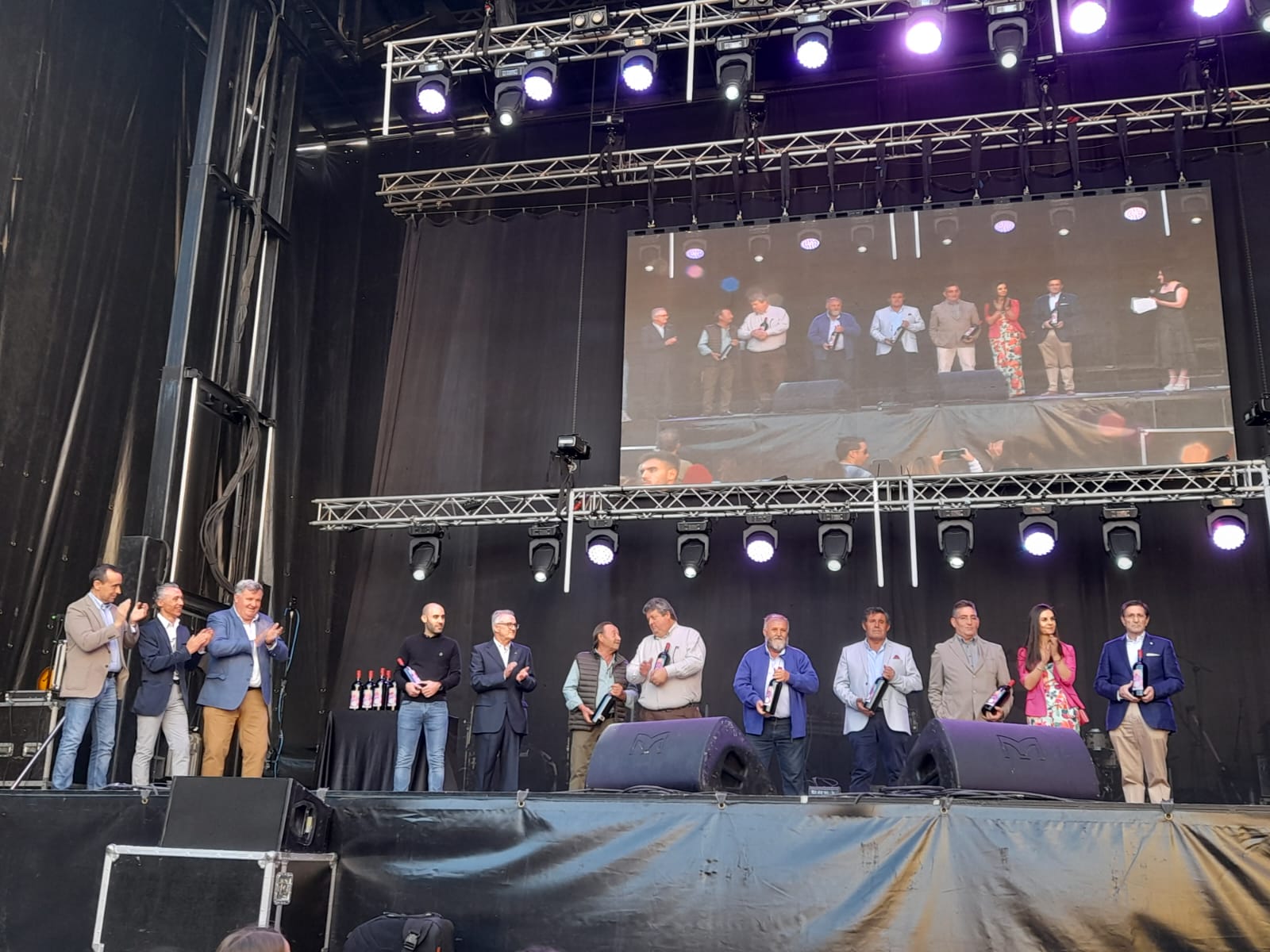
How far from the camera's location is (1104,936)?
12.8 ft

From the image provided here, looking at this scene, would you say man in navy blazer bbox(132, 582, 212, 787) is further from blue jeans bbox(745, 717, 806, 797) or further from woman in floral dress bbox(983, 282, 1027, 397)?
woman in floral dress bbox(983, 282, 1027, 397)

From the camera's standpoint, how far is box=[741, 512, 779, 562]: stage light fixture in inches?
333

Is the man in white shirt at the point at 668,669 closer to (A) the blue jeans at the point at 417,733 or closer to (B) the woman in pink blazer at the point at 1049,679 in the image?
(A) the blue jeans at the point at 417,733

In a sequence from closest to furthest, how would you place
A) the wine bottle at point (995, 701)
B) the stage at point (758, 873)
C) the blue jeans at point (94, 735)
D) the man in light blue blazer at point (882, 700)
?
the stage at point (758, 873), the blue jeans at point (94, 735), the wine bottle at point (995, 701), the man in light blue blazer at point (882, 700)

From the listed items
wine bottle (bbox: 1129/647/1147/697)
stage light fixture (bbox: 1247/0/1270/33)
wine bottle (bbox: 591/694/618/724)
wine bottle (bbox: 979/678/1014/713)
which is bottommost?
wine bottle (bbox: 591/694/618/724)

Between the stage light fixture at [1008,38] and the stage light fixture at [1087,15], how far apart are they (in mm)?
283

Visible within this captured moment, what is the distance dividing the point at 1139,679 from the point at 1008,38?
13.1 feet

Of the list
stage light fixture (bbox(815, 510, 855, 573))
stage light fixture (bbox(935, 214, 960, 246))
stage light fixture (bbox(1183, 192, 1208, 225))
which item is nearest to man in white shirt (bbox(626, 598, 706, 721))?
stage light fixture (bbox(815, 510, 855, 573))

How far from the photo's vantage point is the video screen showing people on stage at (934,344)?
8.55 meters

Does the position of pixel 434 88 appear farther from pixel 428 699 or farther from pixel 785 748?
pixel 785 748

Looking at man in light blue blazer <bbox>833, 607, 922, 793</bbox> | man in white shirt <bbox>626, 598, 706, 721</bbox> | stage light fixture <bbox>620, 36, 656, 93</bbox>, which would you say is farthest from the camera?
stage light fixture <bbox>620, 36, 656, 93</bbox>

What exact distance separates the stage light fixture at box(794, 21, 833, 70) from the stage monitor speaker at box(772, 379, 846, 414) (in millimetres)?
2292

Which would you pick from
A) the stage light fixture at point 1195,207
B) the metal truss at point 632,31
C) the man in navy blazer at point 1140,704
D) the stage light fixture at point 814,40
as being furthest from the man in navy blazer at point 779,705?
the stage light fixture at point 1195,207

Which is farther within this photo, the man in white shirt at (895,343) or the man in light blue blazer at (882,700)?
the man in white shirt at (895,343)
